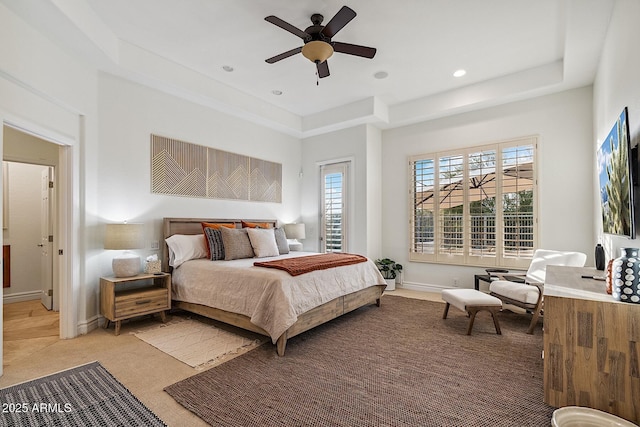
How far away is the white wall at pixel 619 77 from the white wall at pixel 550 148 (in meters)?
0.53

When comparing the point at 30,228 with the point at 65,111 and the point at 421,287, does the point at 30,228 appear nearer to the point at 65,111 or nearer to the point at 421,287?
the point at 65,111

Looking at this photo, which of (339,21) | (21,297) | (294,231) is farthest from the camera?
(294,231)

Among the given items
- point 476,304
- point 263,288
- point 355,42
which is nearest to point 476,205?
point 476,304

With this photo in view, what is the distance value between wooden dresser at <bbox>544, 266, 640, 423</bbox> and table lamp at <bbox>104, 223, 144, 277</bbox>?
155 inches

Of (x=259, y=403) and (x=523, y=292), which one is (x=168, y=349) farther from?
(x=523, y=292)

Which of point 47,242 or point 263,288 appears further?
point 47,242

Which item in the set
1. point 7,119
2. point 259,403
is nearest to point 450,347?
point 259,403

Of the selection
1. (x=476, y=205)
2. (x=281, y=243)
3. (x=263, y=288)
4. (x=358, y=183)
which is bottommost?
(x=263, y=288)

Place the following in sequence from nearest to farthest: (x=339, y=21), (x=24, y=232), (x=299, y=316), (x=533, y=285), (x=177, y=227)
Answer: (x=339, y=21) → (x=299, y=316) → (x=533, y=285) → (x=177, y=227) → (x=24, y=232)

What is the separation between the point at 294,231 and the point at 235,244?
181 centimetres

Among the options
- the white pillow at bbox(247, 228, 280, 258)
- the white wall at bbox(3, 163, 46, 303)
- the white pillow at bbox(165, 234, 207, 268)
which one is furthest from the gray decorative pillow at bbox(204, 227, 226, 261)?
the white wall at bbox(3, 163, 46, 303)

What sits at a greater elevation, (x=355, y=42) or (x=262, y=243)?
(x=355, y=42)

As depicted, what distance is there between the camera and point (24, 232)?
486cm

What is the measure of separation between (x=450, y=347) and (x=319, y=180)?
4.02 m
